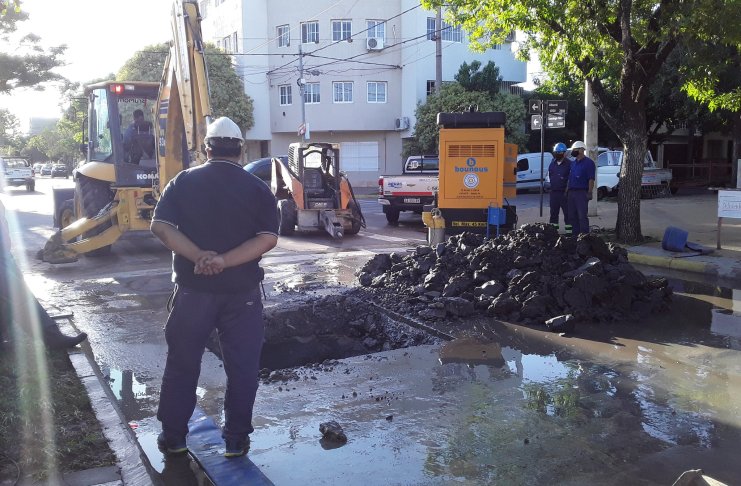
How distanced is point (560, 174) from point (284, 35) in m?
28.1

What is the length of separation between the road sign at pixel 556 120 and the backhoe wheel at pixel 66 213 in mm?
10846

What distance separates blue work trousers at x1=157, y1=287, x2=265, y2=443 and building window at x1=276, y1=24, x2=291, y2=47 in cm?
3601

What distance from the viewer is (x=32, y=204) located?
28016mm

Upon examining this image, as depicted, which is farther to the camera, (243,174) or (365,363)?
(365,363)

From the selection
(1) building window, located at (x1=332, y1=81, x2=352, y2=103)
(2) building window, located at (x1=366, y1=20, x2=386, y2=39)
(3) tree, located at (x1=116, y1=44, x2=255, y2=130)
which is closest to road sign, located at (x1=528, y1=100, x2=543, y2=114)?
(2) building window, located at (x1=366, y1=20, x2=386, y2=39)

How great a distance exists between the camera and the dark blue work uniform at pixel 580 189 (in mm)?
12109

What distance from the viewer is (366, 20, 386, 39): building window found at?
36.5 metres

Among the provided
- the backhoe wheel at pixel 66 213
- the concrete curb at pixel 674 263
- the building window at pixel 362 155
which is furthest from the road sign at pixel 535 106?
the building window at pixel 362 155

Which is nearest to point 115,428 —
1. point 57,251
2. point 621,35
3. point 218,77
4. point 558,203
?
point 57,251

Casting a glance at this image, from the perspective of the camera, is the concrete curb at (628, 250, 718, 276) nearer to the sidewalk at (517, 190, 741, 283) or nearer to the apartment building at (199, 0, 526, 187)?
the sidewalk at (517, 190, 741, 283)

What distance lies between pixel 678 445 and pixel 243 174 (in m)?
3.22

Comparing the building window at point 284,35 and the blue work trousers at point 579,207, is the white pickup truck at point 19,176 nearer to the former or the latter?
the building window at point 284,35

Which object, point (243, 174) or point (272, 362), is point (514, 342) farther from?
point (243, 174)

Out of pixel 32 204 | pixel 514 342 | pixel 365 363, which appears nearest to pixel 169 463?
pixel 365 363
